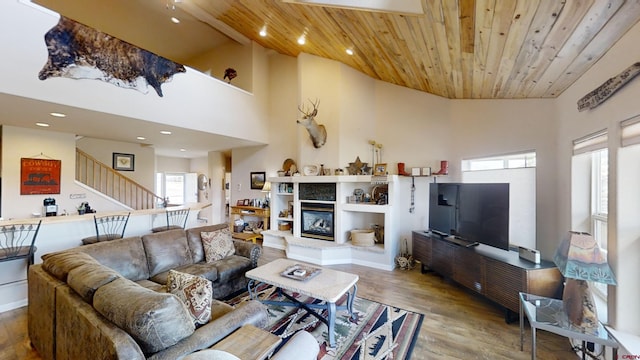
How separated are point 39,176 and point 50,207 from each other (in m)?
0.62

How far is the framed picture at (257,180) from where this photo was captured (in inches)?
257

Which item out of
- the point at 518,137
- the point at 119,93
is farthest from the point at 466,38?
the point at 119,93

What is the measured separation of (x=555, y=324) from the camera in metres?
1.91

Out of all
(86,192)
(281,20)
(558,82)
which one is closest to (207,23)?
(281,20)

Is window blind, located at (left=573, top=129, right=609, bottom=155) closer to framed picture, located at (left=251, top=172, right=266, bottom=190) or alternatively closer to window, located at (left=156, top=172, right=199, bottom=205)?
framed picture, located at (left=251, top=172, right=266, bottom=190)

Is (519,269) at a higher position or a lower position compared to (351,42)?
lower

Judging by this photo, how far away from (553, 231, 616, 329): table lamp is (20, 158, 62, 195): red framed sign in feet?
24.2

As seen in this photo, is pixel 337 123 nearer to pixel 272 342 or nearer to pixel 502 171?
pixel 502 171

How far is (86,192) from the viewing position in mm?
5129

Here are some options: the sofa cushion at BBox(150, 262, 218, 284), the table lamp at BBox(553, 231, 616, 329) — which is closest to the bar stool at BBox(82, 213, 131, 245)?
the sofa cushion at BBox(150, 262, 218, 284)

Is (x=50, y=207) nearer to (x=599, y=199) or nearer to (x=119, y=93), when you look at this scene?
(x=119, y=93)

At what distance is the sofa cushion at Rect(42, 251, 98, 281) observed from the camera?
1951 millimetres

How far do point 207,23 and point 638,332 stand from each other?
7.78m

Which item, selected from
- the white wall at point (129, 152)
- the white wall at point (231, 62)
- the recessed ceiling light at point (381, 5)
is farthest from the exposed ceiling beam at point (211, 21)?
the white wall at point (129, 152)
